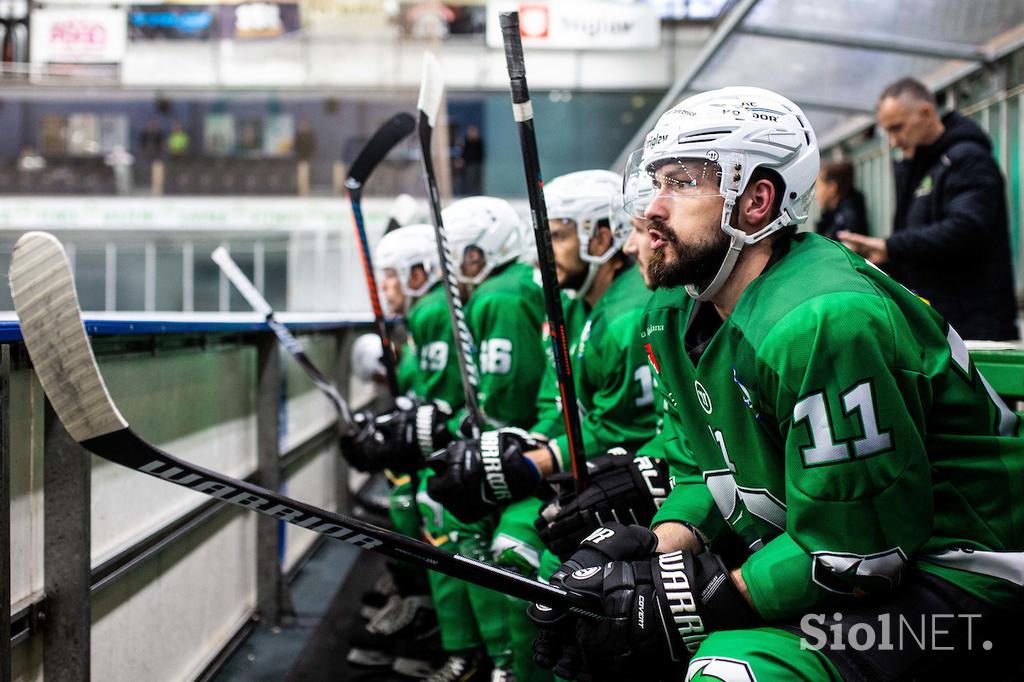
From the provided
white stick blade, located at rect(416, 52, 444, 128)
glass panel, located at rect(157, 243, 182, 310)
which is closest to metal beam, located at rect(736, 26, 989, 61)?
white stick blade, located at rect(416, 52, 444, 128)

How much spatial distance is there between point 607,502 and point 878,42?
3044mm

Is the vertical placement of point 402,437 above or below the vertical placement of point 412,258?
below

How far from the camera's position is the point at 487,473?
242 centimetres

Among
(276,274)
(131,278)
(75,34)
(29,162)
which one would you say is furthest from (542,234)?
(29,162)

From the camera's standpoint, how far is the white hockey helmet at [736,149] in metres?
1.53

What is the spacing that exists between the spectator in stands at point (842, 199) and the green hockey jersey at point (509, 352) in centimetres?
171

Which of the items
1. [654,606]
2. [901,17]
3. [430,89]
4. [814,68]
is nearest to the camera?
[654,606]

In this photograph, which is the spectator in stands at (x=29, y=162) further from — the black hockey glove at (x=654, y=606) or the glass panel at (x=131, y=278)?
the black hockey glove at (x=654, y=606)

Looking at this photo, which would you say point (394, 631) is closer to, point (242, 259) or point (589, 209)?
point (589, 209)

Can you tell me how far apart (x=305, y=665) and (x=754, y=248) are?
7.20ft

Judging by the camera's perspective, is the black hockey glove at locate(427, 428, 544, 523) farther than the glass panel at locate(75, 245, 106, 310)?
No

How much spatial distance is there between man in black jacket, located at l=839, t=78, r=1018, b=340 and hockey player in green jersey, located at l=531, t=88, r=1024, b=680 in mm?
1513

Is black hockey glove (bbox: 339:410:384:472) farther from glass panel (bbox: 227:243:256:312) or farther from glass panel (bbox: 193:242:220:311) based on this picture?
glass panel (bbox: 193:242:220:311)

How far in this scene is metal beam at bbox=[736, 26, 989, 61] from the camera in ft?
13.5
